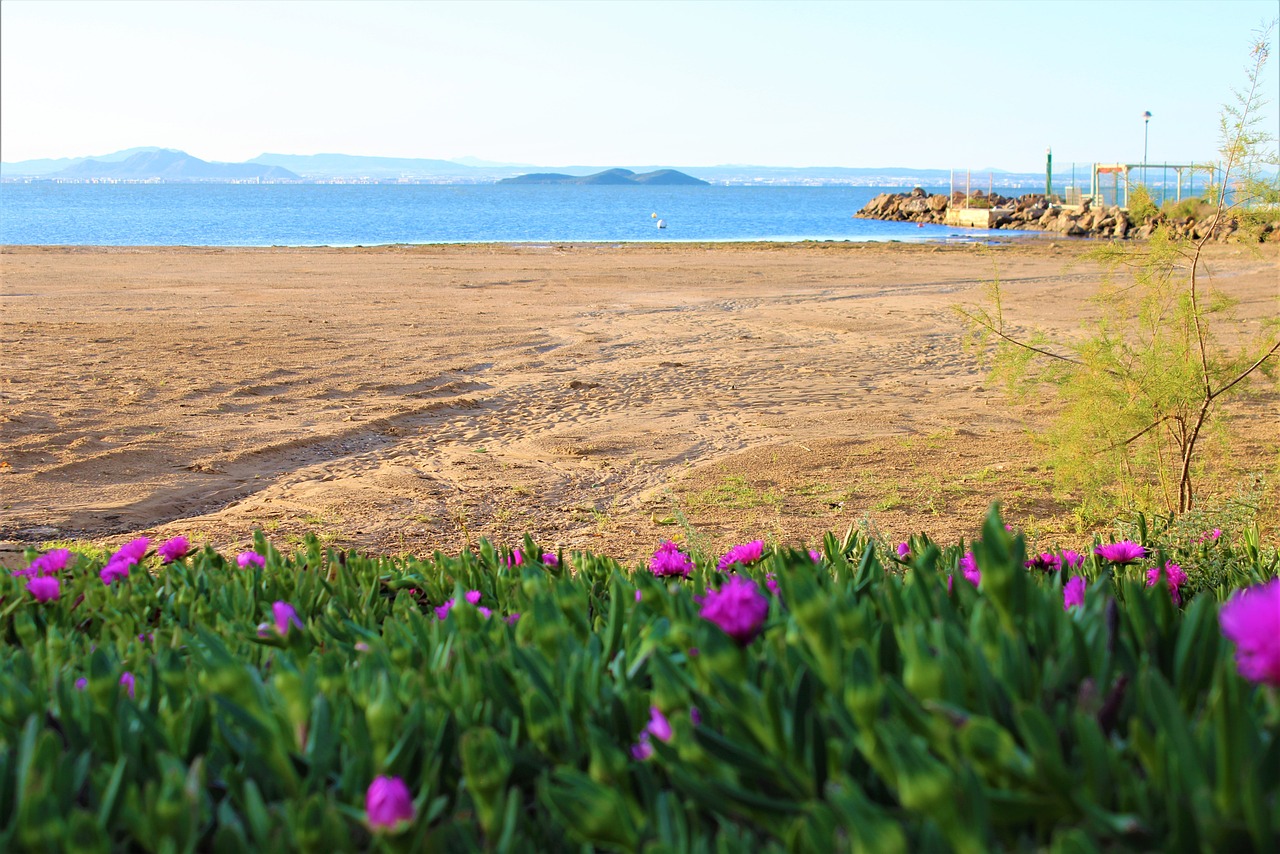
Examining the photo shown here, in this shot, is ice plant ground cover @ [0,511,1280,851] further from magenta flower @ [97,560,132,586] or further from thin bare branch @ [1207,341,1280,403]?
thin bare branch @ [1207,341,1280,403]

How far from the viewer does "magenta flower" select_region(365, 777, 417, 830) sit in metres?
1.18

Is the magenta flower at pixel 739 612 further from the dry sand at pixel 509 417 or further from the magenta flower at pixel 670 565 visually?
the dry sand at pixel 509 417

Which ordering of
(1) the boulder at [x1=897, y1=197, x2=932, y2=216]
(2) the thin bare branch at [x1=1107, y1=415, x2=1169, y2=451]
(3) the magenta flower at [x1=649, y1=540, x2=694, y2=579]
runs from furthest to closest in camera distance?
(1) the boulder at [x1=897, y1=197, x2=932, y2=216] → (2) the thin bare branch at [x1=1107, y1=415, x2=1169, y2=451] → (3) the magenta flower at [x1=649, y1=540, x2=694, y2=579]

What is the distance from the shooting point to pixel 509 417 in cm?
915

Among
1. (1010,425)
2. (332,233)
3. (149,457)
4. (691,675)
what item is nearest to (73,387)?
(149,457)

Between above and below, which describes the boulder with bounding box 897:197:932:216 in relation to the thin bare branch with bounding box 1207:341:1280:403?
above

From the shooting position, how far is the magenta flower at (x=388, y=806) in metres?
1.18

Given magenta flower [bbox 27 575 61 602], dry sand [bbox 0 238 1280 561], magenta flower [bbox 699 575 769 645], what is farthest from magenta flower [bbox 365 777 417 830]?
dry sand [bbox 0 238 1280 561]

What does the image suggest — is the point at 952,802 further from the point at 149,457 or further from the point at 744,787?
the point at 149,457

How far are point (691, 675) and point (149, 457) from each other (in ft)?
23.2

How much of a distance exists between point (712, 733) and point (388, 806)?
37cm

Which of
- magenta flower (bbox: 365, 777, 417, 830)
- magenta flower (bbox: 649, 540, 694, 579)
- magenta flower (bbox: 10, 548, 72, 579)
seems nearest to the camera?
magenta flower (bbox: 365, 777, 417, 830)

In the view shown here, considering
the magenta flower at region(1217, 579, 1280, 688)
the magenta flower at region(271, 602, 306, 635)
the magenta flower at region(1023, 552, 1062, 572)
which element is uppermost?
the magenta flower at region(1217, 579, 1280, 688)

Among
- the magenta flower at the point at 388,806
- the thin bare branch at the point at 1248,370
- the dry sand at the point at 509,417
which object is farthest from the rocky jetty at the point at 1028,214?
the magenta flower at the point at 388,806
